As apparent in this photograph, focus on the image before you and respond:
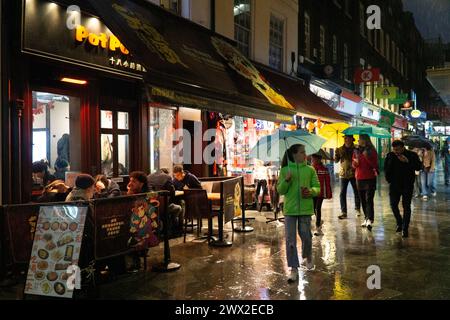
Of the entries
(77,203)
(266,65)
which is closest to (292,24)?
(266,65)

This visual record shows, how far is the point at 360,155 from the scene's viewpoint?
30.3 ft

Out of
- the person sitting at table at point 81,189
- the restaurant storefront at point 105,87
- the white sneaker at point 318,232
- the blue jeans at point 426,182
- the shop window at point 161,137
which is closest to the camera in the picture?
the person sitting at table at point 81,189

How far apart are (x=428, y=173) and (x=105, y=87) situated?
1158 centimetres

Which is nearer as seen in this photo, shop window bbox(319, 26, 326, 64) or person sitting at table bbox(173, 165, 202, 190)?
person sitting at table bbox(173, 165, 202, 190)

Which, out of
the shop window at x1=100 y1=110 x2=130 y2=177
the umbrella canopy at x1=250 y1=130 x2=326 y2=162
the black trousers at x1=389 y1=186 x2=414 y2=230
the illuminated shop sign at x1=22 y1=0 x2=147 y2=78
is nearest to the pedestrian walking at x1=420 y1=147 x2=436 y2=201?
the black trousers at x1=389 y1=186 x2=414 y2=230

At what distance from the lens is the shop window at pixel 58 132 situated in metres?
8.02

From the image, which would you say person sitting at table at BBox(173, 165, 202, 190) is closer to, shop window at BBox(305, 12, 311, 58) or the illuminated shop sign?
the illuminated shop sign

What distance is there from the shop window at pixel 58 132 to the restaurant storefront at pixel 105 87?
0.02m

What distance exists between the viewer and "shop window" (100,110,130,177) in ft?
28.0

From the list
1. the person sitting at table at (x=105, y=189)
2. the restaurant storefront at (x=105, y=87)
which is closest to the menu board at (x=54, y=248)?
the person sitting at table at (x=105, y=189)

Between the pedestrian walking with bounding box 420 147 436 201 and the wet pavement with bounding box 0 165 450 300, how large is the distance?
216 inches

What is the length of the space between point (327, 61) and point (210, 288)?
16.8 metres

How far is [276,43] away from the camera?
611 inches

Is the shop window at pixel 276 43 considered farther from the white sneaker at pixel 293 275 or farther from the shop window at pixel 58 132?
the white sneaker at pixel 293 275
